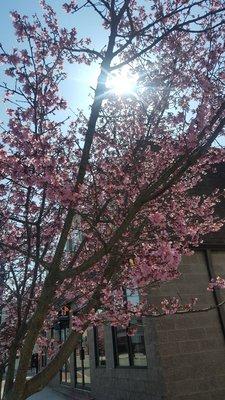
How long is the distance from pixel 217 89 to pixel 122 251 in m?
2.87

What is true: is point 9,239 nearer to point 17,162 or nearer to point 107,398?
point 17,162

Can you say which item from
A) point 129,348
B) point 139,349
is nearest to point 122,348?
point 129,348

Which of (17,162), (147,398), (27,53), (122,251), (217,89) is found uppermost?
(27,53)

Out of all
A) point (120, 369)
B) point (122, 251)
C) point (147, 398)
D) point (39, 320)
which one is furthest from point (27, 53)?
point (120, 369)

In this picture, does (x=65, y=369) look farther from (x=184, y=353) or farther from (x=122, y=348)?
(x=184, y=353)

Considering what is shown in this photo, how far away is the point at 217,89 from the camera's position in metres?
5.78

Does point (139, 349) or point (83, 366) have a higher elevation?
point (83, 366)

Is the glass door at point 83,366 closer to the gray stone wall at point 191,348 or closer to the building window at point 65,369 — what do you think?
the building window at point 65,369

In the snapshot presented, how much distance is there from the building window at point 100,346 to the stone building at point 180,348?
626 mm

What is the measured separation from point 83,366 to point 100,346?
2.57 metres

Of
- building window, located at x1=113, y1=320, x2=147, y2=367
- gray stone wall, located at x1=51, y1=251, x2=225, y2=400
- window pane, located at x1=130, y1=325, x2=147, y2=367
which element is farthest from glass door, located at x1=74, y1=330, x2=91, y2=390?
window pane, located at x1=130, y1=325, x2=147, y2=367

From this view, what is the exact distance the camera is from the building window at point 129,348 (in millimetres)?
9797

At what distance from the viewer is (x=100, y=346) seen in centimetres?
1322

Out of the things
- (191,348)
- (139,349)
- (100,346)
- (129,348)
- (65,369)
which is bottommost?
(191,348)
